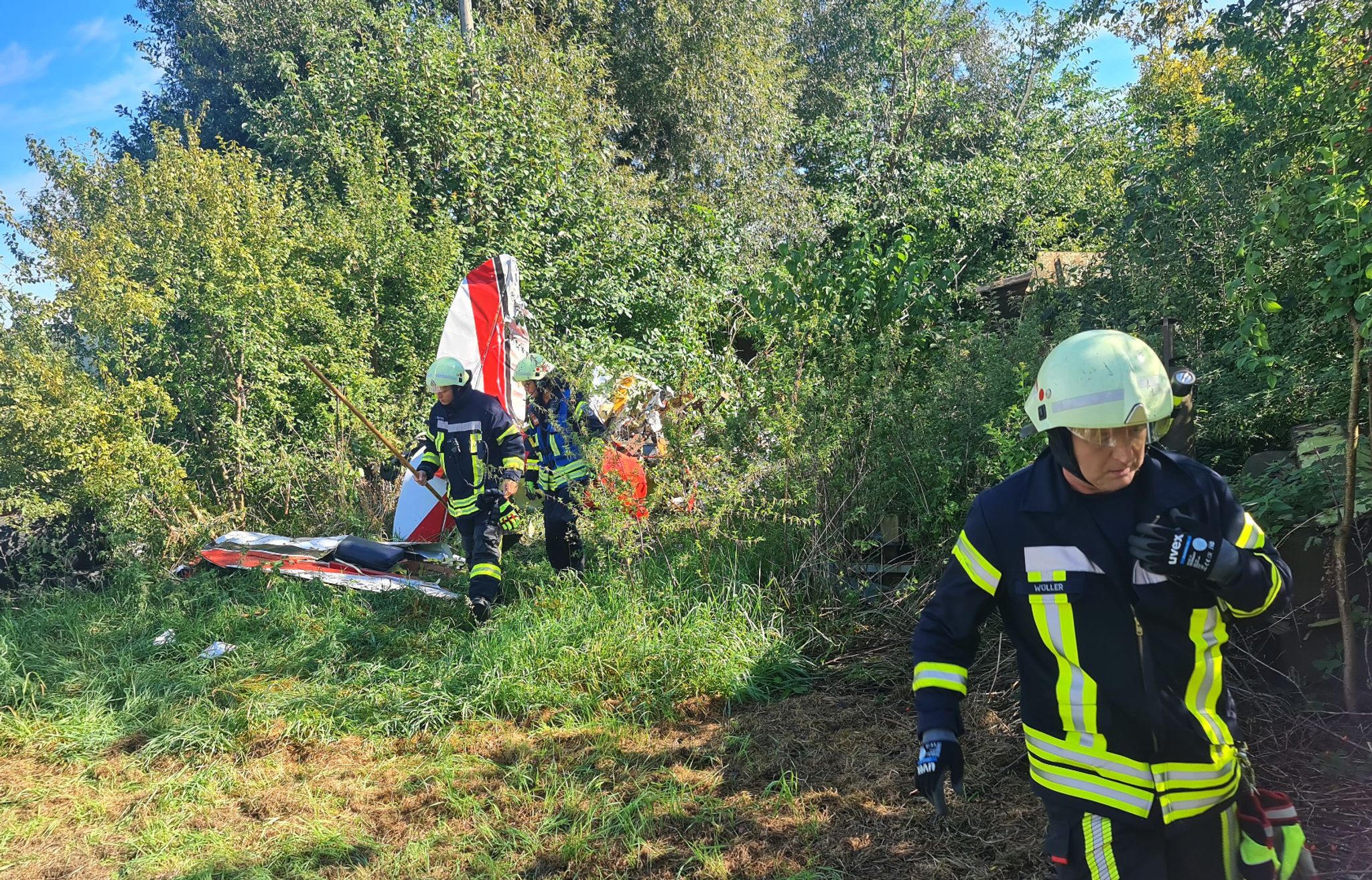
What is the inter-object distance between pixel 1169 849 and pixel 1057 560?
26.2 inches

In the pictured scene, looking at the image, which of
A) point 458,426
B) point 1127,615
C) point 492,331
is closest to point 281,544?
point 458,426

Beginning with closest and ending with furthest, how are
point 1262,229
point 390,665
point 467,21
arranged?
point 1262,229 < point 390,665 < point 467,21

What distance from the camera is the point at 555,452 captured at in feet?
22.0

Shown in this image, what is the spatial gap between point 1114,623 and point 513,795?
298 centimetres

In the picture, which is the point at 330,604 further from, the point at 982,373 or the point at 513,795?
the point at 982,373

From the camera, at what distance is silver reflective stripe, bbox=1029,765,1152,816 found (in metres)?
1.84

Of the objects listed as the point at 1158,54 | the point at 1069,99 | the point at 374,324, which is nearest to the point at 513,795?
the point at 374,324

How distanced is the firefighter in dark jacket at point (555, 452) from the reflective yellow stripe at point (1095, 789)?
4.68m

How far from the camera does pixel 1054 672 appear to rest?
6.48 feet

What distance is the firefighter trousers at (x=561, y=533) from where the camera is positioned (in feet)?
21.7

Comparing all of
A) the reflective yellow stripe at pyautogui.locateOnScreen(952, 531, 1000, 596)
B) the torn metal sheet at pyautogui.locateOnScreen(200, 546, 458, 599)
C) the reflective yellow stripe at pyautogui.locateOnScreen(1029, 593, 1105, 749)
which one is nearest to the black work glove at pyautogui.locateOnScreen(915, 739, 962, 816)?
the reflective yellow stripe at pyautogui.locateOnScreen(1029, 593, 1105, 749)

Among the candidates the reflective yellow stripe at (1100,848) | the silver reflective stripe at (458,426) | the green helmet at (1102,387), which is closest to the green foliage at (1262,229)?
the green helmet at (1102,387)

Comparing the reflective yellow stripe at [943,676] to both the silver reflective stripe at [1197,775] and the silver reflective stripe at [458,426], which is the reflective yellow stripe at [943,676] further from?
the silver reflective stripe at [458,426]

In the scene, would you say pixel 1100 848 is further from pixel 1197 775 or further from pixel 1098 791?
pixel 1197 775
